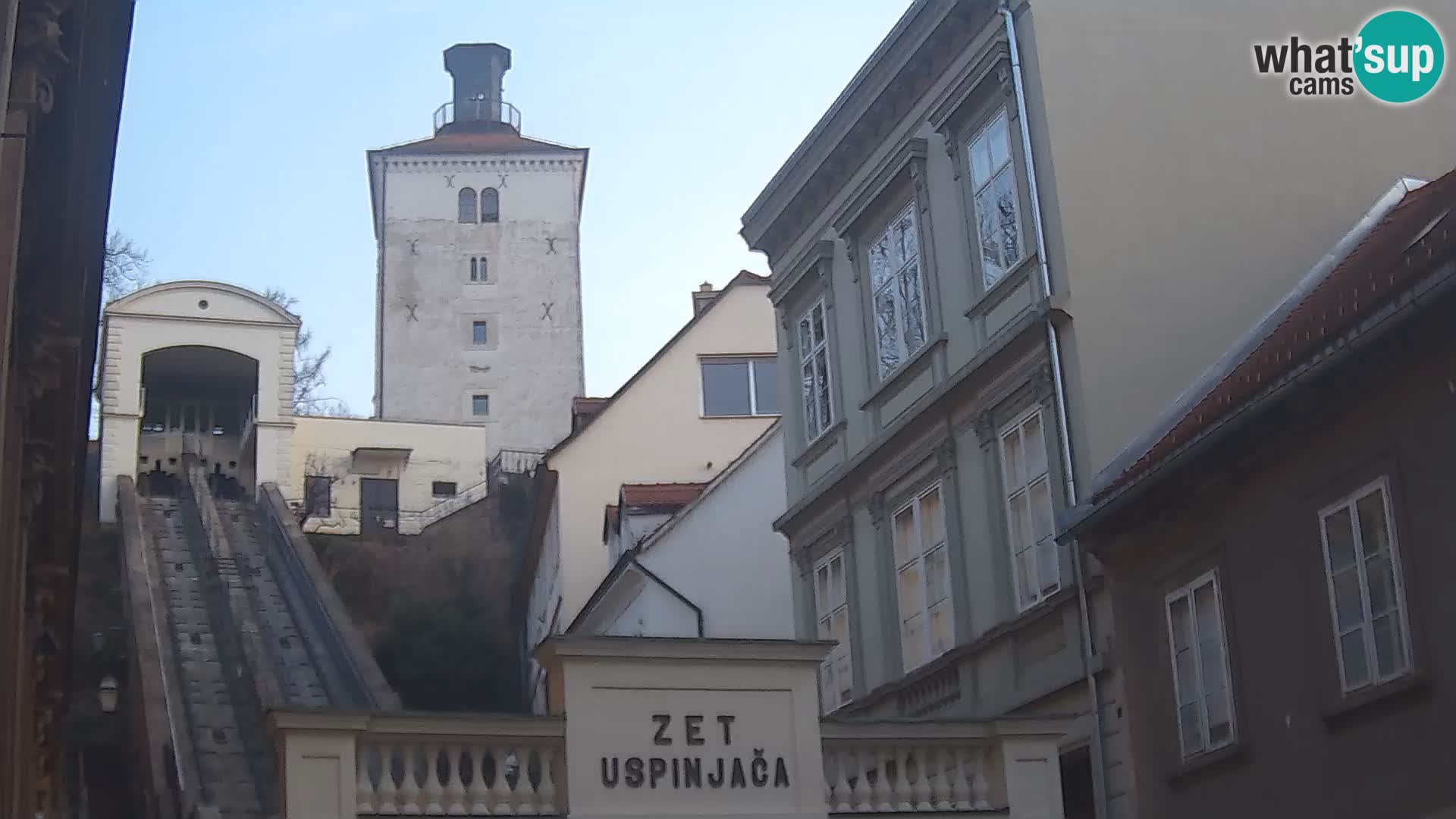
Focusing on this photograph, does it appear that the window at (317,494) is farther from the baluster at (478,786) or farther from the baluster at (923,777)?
the baluster at (478,786)

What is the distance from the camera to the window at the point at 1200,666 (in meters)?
16.1

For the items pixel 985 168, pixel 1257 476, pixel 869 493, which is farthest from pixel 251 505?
pixel 1257 476

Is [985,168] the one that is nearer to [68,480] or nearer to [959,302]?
[959,302]

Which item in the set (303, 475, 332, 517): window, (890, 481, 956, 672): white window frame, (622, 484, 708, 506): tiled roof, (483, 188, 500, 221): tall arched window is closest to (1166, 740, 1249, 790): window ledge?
(890, 481, 956, 672): white window frame

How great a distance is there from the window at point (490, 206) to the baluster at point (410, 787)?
74.4 meters

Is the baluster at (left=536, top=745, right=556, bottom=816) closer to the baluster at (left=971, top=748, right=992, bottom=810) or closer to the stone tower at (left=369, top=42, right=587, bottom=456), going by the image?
the baluster at (left=971, top=748, right=992, bottom=810)

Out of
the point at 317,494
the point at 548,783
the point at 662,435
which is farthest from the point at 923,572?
the point at 317,494

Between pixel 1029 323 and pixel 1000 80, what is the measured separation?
2.63 metres

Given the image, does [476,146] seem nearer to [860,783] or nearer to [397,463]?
[397,463]

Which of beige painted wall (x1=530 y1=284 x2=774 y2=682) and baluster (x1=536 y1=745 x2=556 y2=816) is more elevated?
beige painted wall (x1=530 y1=284 x2=774 y2=682)

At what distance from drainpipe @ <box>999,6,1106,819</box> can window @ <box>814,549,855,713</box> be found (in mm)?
5741

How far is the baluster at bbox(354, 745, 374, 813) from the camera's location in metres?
13.7

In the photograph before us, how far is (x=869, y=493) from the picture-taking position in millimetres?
23078

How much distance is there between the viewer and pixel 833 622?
2434 centimetres
